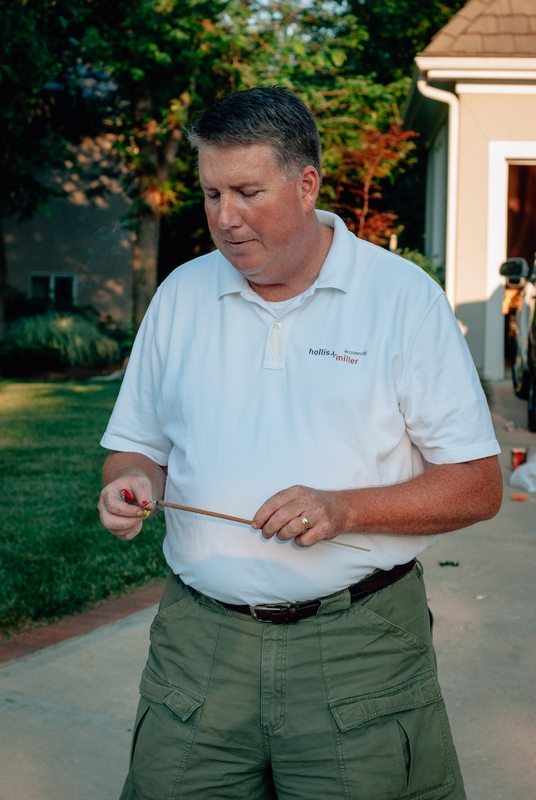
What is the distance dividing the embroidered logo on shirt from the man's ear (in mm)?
313

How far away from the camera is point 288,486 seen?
6.23 feet

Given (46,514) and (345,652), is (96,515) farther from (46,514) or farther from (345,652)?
(345,652)

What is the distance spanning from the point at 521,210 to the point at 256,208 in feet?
53.8

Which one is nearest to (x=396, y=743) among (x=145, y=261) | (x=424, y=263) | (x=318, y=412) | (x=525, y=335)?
(x=318, y=412)

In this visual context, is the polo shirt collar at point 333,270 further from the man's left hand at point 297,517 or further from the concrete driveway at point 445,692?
the concrete driveway at point 445,692

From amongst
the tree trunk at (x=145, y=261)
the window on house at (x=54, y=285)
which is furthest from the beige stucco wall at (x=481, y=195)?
the window on house at (x=54, y=285)

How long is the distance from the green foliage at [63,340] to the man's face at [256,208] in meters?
16.1

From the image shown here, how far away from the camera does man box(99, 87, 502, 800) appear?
1898 mm

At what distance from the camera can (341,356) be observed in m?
1.93

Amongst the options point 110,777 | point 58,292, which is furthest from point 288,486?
point 58,292

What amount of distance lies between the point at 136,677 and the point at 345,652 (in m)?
2.16

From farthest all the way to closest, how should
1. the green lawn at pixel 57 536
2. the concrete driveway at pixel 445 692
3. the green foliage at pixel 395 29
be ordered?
the green foliage at pixel 395 29 → the green lawn at pixel 57 536 → the concrete driveway at pixel 445 692

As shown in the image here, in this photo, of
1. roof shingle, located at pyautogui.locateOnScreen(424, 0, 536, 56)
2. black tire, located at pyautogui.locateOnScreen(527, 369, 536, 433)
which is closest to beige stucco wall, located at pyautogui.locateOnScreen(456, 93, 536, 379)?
roof shingle, located at pyautogui.locateOnScreen(424, 0, 536, 56)

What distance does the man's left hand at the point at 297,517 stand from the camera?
68.9 inches
